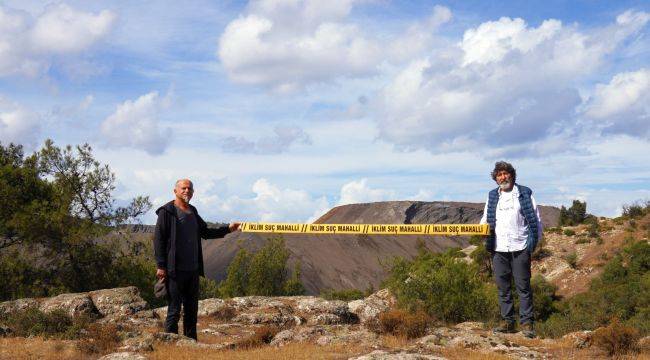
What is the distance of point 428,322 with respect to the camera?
36.3 feet

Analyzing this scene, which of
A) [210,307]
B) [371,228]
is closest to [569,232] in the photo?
[210,307]

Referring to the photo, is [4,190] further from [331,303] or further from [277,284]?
[277,284]

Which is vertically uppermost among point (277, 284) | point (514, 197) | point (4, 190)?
point (4, 190)

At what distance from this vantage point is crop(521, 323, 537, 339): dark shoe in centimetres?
954

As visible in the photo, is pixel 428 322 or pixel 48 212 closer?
pixel 428 322

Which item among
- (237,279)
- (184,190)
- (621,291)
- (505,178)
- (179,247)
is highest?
(505,178)

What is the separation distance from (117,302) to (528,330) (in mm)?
10255

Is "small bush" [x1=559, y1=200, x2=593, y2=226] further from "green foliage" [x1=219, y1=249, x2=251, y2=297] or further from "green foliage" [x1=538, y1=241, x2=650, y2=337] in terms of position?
"green foliage" [x1=219, y1=249, x2=251, y2=297]

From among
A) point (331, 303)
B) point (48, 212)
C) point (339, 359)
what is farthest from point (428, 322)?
point (48, 212)

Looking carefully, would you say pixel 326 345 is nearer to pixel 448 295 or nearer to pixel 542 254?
pixel 448 295

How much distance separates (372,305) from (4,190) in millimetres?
16277

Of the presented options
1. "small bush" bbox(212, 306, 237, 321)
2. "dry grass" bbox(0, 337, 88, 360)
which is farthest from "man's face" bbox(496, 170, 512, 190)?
"small bush" bbox(212, 306, 237, 321)

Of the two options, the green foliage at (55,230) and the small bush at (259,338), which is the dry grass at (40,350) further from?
the green foliage at (55,230)

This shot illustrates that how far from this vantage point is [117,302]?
16.0m
